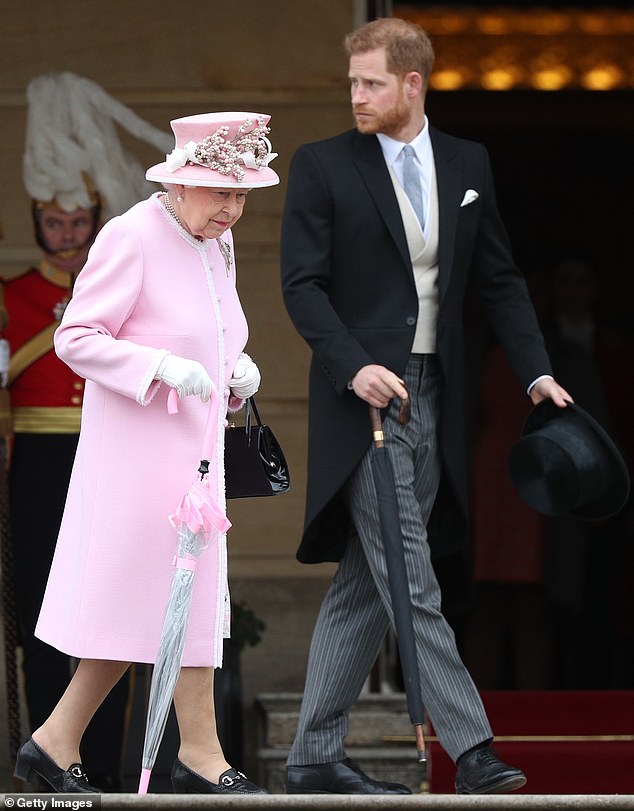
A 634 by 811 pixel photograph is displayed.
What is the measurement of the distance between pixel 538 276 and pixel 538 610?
4.50ft

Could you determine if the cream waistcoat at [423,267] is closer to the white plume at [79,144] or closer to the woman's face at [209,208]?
the woman's face at [209,208]

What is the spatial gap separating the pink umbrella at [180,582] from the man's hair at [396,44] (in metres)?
1.05

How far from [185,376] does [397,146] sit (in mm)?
1067

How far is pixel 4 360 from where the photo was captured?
18.7 ft

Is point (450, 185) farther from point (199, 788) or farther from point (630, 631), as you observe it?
point (630, 631)

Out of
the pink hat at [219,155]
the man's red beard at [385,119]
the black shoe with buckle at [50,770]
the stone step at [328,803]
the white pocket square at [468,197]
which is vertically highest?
the pink hat at [219,155]

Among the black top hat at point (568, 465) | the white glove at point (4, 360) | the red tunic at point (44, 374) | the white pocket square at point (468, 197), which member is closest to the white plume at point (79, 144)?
the red tunic at point (44, 374)

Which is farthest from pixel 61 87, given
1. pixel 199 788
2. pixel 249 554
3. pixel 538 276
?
pixel 199 788

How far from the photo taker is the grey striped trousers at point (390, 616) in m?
4.57

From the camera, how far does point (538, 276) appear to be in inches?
302

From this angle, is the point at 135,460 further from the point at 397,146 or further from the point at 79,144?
the point at 79,144

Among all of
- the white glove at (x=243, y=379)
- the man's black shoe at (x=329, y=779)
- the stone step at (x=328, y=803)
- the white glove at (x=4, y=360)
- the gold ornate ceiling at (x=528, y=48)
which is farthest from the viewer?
the gold ornate ceiling at (x=528, y=48)

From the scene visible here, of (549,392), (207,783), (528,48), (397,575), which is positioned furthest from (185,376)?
(528,48)

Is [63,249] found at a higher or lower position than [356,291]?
lower
